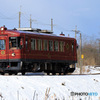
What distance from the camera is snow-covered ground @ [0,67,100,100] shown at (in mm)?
15453

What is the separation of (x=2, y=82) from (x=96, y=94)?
4.91 m

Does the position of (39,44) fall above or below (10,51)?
above

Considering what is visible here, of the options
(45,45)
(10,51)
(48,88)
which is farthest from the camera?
(45,45)

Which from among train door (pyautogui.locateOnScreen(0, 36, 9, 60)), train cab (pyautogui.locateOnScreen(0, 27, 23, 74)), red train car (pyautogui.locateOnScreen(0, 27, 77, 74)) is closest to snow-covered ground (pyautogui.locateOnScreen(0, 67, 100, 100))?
red train car (pyautogui.locateOnScreen(0, 27, 77, 74))

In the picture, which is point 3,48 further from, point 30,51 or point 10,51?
point 30,51

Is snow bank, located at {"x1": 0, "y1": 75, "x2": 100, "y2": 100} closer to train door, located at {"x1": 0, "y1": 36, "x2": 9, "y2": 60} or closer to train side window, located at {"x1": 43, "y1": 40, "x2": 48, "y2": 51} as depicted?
train side window, located at {"x1": 43, "y1": 40, "x2": 48, "y2": 51}

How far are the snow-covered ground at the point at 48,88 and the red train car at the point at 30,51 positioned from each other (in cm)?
405

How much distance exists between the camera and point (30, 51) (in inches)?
940

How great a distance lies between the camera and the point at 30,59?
23.9 meters

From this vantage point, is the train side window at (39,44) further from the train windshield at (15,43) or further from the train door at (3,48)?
the train door at (3,48)

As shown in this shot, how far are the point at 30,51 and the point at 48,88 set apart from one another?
22.7ft

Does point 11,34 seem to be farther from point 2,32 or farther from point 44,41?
point 44,41

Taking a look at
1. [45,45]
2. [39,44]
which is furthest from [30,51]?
[45,45]

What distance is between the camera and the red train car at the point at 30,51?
23234 mm
